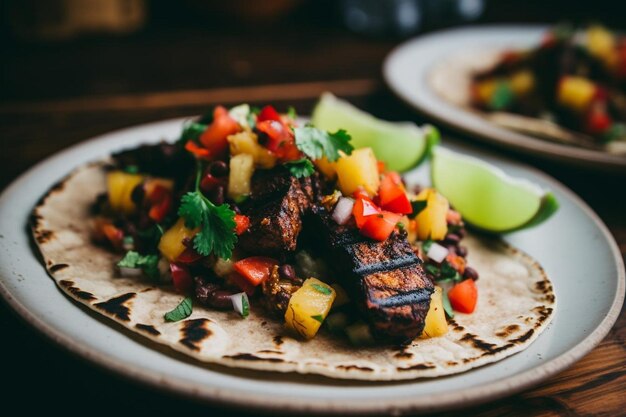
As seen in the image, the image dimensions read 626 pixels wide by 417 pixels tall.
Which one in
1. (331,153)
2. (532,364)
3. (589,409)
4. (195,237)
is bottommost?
(589,409)

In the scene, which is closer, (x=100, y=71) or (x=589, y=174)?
(x=589, y=174)

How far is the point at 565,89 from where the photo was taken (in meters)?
5.65

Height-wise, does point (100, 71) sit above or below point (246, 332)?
above

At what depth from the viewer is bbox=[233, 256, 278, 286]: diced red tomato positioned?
2.74m

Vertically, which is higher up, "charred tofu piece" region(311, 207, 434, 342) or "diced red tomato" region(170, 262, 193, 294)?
"charred tofu piece" region(311, 207, 434, 342)

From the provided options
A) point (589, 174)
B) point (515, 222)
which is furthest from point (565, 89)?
point (515, 222)

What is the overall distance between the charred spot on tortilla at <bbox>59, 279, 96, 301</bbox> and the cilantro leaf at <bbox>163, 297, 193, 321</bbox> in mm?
302

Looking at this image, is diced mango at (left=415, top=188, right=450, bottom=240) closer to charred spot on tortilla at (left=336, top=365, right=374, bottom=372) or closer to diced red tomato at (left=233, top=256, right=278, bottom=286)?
diced red tomato at (left=233, top=256, right=278, bottom=286)

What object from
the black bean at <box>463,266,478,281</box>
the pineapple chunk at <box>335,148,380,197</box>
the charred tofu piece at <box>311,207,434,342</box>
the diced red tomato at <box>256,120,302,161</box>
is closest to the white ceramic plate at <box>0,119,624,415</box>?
the charred tofu piece at <box>311,207,434,342</box>

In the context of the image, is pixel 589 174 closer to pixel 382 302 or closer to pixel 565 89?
pixel 565 89

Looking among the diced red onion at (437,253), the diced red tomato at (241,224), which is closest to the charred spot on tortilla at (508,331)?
the diced red onion at (437,253)

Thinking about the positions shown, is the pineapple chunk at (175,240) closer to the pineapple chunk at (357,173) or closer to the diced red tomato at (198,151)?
the diced red tomato at (198,151)

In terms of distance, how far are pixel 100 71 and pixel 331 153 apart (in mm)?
4027

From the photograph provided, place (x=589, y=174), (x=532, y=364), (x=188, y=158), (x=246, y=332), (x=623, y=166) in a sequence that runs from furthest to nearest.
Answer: (x=589, y=174)
(x=623, y=166)
(x=188, y=158)
(x=246, y=332)
(x=532, y=364)
